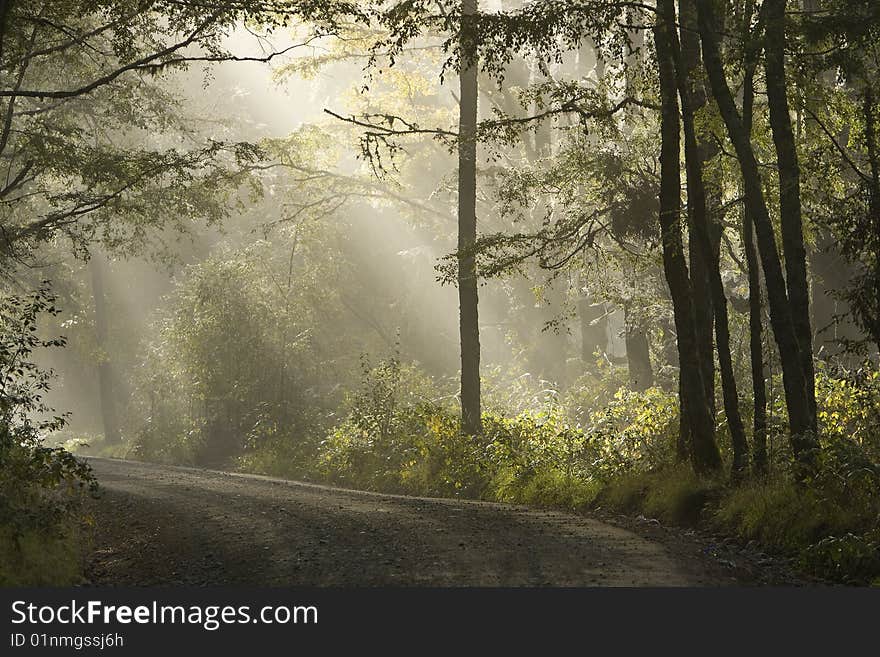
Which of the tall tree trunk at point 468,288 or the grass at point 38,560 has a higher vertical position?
the tall tree trunk at point 468,288

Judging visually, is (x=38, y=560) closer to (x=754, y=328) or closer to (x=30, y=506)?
(x=30, y=506)

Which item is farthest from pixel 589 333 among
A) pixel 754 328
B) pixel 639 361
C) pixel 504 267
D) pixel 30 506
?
pixel 30 506

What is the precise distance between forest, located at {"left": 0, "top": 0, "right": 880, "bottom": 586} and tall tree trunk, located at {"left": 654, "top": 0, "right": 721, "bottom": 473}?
0.15 ft

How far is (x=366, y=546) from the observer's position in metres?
10.2

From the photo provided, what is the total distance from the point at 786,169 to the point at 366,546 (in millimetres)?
7197

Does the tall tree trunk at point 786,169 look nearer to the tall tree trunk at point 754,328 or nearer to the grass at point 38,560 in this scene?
the tall tree trunk at point 754,328

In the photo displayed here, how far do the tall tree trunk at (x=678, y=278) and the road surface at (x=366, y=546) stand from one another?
7.01ft

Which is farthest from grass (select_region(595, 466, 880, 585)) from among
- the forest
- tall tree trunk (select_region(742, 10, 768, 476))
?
tall tree trunk (select_region(742, 10, 768, 476))

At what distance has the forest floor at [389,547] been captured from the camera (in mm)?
8609

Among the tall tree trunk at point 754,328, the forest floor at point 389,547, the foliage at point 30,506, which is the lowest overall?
the forest floor at point 389,547

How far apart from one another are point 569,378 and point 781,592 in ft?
96.7

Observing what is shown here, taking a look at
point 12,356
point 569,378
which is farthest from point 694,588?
point 569,378

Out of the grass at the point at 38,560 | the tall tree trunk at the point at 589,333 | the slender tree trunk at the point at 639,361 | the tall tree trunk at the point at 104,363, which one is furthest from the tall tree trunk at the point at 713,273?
the tall tree trunk at the point at 104,363

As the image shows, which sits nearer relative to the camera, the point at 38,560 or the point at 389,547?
the point at 38,560
